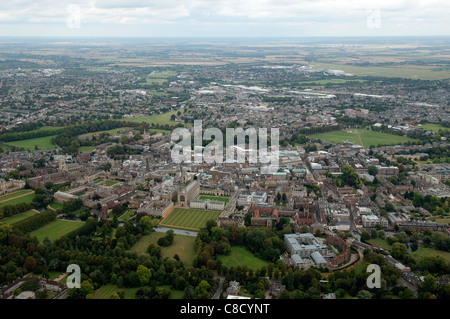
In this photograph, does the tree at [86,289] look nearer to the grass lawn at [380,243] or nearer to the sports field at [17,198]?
the sports field at [17,198]

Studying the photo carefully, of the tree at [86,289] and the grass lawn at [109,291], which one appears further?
the grass lawn at [109,291]

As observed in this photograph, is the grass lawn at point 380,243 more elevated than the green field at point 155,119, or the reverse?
the green field at point 155,119

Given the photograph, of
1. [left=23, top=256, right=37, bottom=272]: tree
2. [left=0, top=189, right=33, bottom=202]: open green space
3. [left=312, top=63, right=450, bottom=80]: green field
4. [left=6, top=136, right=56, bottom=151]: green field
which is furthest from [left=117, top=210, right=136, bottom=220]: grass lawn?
[left=312, top=63, right=450, bottom=80]: green field

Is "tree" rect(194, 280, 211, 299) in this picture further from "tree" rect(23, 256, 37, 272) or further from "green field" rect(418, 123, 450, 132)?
"green field" rect(418, 123, 450, 132)

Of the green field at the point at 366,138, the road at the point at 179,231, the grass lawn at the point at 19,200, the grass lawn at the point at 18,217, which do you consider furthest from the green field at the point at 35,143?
the green field at the point at 366,138

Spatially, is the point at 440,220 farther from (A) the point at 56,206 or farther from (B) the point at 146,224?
(A) the point at 56,206

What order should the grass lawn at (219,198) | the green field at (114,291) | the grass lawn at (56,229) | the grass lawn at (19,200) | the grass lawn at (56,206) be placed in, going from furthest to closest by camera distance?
1. the grass lawn at (219,198)
2. the grass lawn at (19,200)
3. the grass lawn at (56,206)
4. the grass lawn at (56,229)
5. the green field at (114,291)

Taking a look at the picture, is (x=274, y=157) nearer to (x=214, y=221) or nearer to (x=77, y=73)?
(x=214, y=221)

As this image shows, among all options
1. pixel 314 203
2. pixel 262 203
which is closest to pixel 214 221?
pixel 262 203
